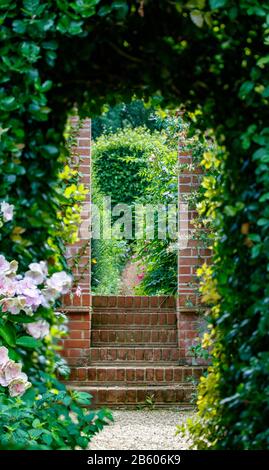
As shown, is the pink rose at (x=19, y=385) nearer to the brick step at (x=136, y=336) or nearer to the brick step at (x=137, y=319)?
the brick step at (x=136, y=336)

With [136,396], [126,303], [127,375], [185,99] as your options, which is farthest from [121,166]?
[185,99]

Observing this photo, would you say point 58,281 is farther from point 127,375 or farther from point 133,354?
point 133,354

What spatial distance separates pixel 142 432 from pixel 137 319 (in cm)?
182

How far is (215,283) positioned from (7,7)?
137 centimetres

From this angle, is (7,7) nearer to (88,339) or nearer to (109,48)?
(109,48)

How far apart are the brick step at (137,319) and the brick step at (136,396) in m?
0.99

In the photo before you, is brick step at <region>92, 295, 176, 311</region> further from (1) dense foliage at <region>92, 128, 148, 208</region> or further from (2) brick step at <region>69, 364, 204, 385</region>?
(1) dense foliage at <region>92, 128, 148, 208</region>

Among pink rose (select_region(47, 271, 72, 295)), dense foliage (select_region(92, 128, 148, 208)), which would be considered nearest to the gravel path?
pink rose (select_region(47, 271, 72, 295))

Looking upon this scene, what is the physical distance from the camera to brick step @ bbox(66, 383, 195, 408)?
574 centimetres

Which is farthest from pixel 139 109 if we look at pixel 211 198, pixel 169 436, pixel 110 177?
pixel 211 198

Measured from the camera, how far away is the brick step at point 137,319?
6754 mm

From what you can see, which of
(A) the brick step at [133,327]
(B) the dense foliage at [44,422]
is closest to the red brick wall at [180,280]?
(A) the brick step at [133,327]

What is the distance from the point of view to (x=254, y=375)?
2.79 m

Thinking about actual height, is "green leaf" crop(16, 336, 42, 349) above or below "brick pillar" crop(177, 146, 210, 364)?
below
